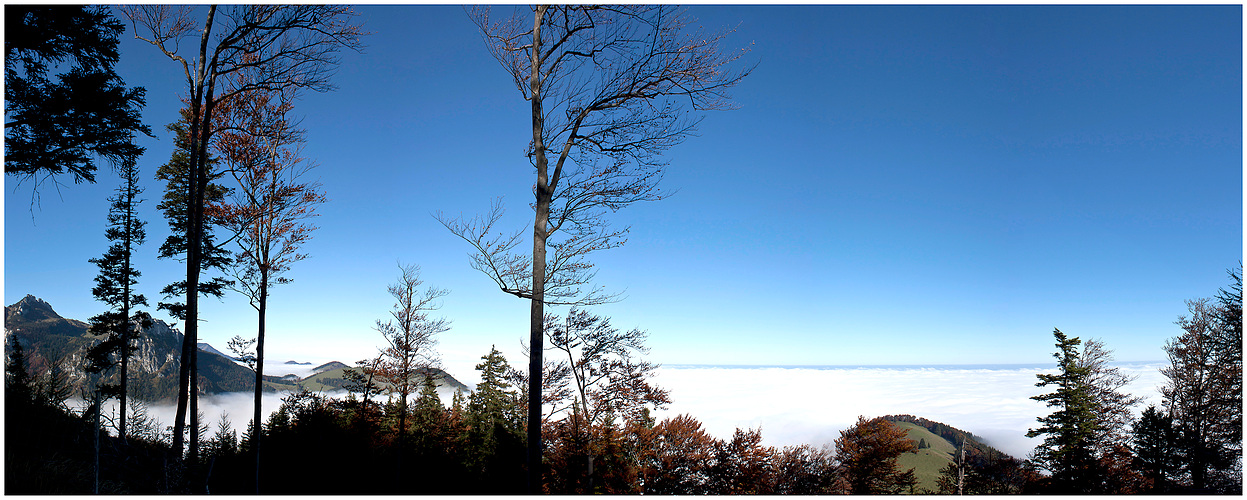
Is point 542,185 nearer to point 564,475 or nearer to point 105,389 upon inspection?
point 564,475

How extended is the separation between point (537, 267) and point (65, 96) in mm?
8792

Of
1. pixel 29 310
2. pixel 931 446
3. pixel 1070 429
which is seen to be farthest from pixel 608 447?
pixel 931 446

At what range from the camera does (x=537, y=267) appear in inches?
263

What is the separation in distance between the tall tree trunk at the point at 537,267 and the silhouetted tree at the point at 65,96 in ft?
25.9

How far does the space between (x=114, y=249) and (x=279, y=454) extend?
13.5m

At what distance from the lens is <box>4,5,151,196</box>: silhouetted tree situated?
8.27 metres

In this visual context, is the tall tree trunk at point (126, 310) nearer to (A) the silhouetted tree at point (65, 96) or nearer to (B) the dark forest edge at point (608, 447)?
(B) the dark forest edge at point (608, 447)

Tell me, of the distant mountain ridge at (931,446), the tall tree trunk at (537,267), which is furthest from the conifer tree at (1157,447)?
the distant mountain ridge at (931,446)

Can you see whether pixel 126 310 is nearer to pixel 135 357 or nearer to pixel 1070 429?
pixel 135 357

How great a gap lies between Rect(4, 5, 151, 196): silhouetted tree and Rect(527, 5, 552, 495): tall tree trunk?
790 cm

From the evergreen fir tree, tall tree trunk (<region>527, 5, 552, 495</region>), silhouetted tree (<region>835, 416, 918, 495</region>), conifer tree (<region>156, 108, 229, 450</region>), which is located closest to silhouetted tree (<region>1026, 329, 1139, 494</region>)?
the evergreen fir tree

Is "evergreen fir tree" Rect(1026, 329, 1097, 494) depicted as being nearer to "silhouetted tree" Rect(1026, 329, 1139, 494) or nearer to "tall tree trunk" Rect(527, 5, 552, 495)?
"silhouetted tree" Rect(1026, 329, 1139, 494)

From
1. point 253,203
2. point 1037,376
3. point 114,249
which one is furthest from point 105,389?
point 1037,376

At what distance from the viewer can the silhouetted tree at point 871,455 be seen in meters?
21.4
